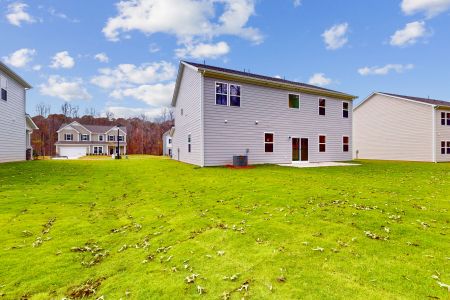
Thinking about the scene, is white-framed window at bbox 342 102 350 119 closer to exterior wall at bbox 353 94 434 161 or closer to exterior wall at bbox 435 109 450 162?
exterior wall at bbox 353 94 434 161

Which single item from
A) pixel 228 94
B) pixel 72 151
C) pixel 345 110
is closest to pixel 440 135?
pixel 345 110

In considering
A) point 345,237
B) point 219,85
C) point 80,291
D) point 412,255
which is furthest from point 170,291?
point 219,85

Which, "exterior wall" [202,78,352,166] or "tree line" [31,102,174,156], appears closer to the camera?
"exterior wall" [202,78,352,166]

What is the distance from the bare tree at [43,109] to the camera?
79.3 meters

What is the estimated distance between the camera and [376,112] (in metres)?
31.8

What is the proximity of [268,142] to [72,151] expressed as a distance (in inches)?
2100

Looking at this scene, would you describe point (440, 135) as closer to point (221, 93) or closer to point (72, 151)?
point (221, 93)

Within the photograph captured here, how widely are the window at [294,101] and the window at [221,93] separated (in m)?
6.54

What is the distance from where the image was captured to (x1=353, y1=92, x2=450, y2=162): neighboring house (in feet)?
88.7

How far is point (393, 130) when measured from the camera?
98.6ft

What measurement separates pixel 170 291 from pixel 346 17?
84.7ft

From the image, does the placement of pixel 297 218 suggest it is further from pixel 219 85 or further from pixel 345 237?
pixel 219 85

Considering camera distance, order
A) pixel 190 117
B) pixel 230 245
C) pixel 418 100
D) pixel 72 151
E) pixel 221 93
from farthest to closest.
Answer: pixel 72 151 < pixel 418 100 < pixel 190 117 < pixel 221 93 < pixel 230 245

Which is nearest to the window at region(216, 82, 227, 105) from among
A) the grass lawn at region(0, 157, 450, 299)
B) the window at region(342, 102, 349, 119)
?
the grass lawn at region(0, 157, 450, 299)
